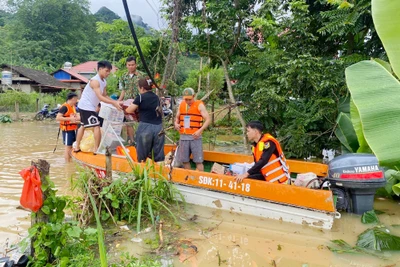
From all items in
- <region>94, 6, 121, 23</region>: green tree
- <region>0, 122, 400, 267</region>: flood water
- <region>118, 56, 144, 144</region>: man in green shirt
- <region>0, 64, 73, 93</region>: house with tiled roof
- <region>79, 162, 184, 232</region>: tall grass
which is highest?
<region>94, 6, 121, 23</region>: green tree

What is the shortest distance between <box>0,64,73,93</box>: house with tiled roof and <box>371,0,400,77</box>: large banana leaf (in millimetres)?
28806

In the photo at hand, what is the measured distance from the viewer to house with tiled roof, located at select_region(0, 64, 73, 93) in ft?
92.1

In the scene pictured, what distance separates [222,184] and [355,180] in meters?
1.71

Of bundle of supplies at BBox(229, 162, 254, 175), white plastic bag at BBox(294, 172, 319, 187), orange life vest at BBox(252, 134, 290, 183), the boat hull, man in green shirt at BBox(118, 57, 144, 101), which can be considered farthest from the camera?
man in green shirt at BBox(118, 57, 144, 101)

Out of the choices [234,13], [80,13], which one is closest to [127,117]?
[234,13]

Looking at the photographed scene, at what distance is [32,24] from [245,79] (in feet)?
162

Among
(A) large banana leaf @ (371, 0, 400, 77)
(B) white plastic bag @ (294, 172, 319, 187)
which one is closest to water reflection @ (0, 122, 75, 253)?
(B) white plastic bag @ (294, 172, 319, 187)

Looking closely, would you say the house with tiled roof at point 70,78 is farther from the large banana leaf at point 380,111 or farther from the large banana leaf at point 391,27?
the large banana leaf at point 391,27

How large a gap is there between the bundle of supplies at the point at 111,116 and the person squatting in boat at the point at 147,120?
838mm

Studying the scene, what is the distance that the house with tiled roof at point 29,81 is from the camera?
2808 cm

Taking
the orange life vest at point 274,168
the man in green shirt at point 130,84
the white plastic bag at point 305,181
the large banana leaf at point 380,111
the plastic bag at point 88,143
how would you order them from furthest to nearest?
the man in green shirt at point 130,84 → the plastic bag at point 88,143 → the white plastic bag at point 305,181 → the orange life vest at point 274,168 → the large banana leaf at point 380,111

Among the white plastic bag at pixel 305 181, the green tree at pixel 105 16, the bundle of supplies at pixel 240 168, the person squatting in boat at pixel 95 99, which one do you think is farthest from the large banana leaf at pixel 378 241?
the green tree at pixel 105 16

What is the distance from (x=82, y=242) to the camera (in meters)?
3.55

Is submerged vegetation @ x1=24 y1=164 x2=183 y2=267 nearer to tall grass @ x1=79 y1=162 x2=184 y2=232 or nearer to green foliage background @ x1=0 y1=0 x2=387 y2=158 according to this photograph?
tall grass @ x1=79 y1=162 x2=184 y2=232
